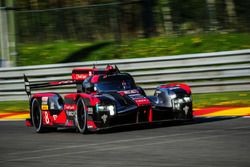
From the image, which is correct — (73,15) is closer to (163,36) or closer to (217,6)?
(163,36)

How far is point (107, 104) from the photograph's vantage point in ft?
36.7

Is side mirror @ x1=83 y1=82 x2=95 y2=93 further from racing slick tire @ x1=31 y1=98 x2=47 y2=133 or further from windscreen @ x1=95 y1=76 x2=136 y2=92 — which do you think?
racing slick tire @ x1=31 y1=98 x2=47 y2=133

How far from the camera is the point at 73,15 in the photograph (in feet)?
76.3

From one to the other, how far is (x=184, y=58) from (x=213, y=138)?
22.4 feet

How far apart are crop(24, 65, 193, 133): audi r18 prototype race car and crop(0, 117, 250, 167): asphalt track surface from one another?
8.6 inches

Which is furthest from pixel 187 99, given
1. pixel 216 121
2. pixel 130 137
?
pixel 130 137

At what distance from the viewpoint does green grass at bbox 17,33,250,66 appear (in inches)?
760

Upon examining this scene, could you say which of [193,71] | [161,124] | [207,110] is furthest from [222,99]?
[161,124]

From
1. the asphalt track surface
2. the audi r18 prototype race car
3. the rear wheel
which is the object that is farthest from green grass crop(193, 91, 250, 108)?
the rear wheel

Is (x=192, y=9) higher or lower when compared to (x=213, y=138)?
higher

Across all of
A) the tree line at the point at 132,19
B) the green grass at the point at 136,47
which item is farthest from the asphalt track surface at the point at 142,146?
the tree line at the point at 132,19

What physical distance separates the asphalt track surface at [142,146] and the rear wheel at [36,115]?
0.33m

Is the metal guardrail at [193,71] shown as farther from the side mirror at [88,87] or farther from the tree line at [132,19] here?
the side mirror at [88,87]

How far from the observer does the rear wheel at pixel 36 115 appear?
1291 cm
